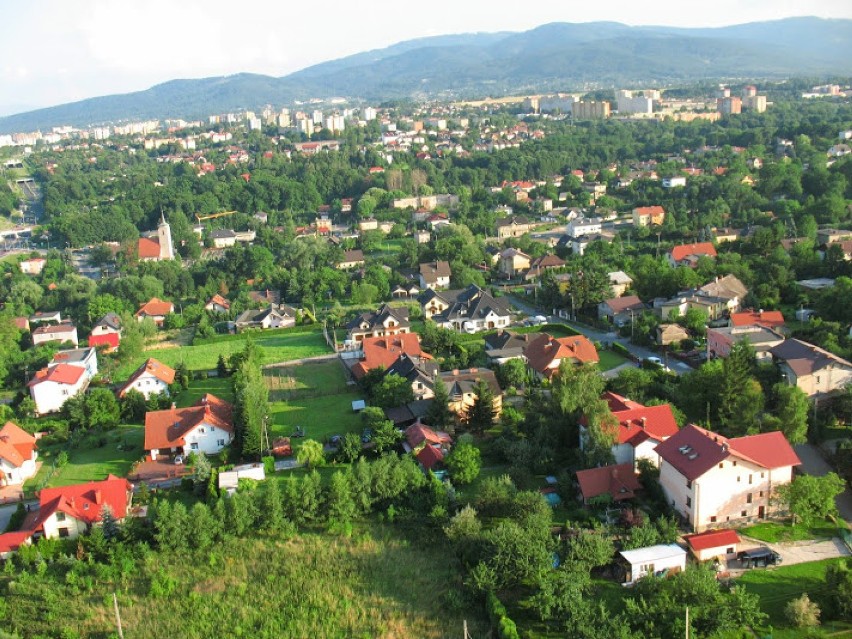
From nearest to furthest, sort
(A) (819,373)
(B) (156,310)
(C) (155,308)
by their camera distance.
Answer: (A) (819,373) < (B) (156,310) < (C) (155,308)

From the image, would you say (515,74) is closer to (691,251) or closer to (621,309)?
(691,251)

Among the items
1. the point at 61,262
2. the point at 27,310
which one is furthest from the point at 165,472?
the point at 61,262

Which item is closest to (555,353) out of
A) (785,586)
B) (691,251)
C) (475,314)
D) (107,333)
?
(475,314)

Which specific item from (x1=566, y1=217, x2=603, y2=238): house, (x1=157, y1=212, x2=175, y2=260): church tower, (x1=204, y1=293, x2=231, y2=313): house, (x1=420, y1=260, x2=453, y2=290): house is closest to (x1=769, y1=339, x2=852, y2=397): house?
(x1=420, y1=260, x2=453, y2=290): house

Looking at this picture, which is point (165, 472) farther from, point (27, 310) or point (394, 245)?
point (394, 245)

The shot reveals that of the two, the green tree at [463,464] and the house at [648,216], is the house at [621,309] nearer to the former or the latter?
the green tree at [463,464]

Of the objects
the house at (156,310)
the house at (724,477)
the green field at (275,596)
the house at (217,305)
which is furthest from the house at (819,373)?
the house at (156,310)

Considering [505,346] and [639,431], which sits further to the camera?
[505,346]
